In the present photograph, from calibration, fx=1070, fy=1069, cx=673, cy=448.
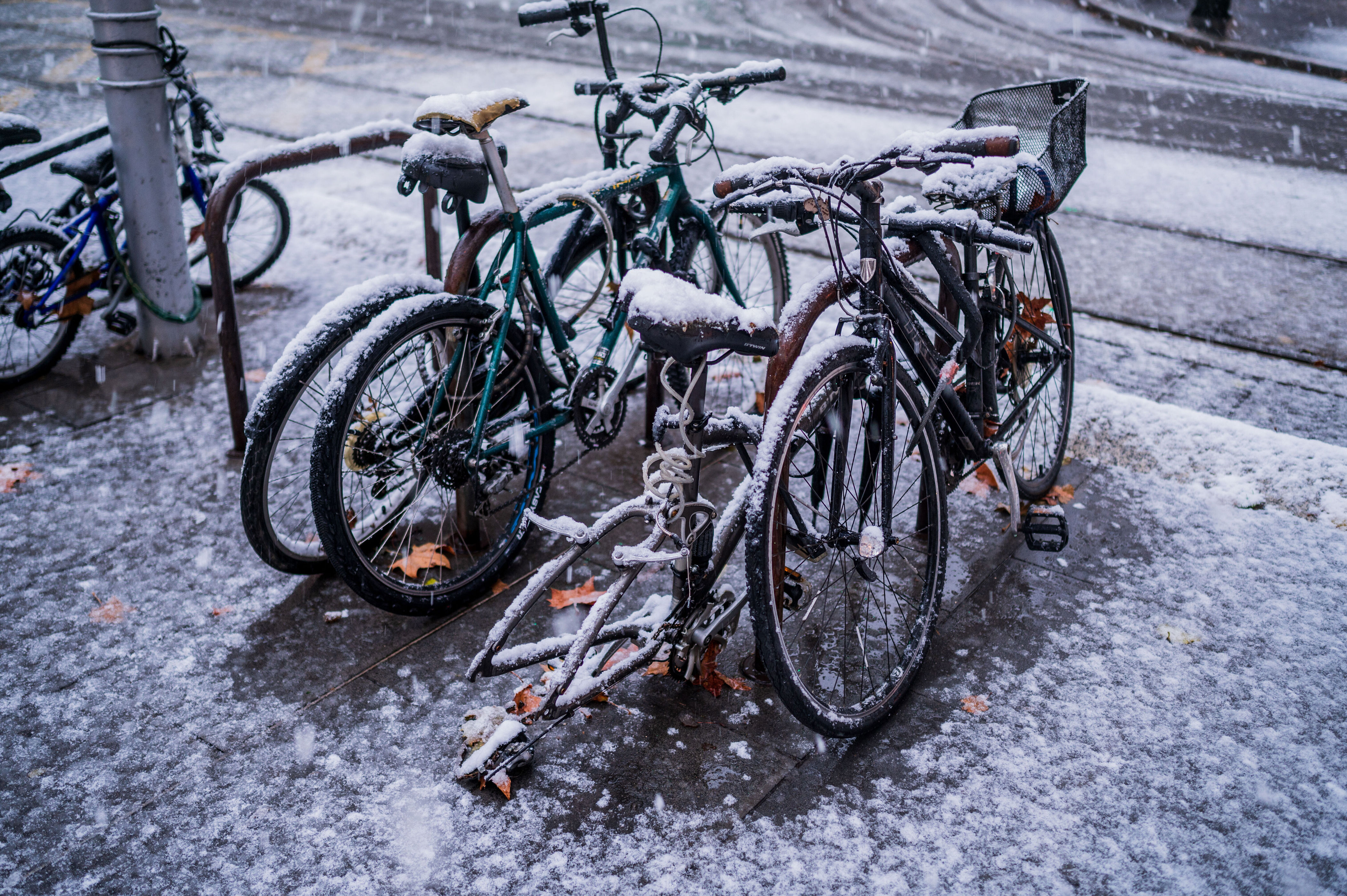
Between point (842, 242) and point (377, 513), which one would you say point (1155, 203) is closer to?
point (842, 242)

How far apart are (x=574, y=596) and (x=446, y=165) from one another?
1470 millimetres

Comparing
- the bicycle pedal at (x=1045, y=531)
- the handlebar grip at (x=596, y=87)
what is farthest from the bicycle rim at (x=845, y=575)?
the handlebar grip at (x=596, y=87)

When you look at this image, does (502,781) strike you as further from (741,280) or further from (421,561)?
(741,280)

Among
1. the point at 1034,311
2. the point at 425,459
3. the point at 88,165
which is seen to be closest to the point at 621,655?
the point at 425,459

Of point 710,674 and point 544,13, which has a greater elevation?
point 544,13

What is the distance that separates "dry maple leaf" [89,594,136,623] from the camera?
345 cm

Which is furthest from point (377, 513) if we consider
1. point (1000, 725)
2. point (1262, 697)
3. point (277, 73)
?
point (277, 73)

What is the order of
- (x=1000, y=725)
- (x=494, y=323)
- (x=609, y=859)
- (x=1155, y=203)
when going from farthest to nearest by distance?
(x=1155, y=203) → (x=494, y=323) → (x=1000, y=725) → (x=609, y=859)

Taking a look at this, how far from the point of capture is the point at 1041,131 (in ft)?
12.2

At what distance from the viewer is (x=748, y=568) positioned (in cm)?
273

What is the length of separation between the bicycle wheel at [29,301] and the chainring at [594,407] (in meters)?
2.73

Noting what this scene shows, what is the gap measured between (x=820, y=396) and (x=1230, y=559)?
1.94 meters

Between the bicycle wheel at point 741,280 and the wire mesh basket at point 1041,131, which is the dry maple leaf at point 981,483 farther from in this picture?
the wire mesh basket at point 1041,131

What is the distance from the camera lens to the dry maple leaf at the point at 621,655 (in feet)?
10.5
